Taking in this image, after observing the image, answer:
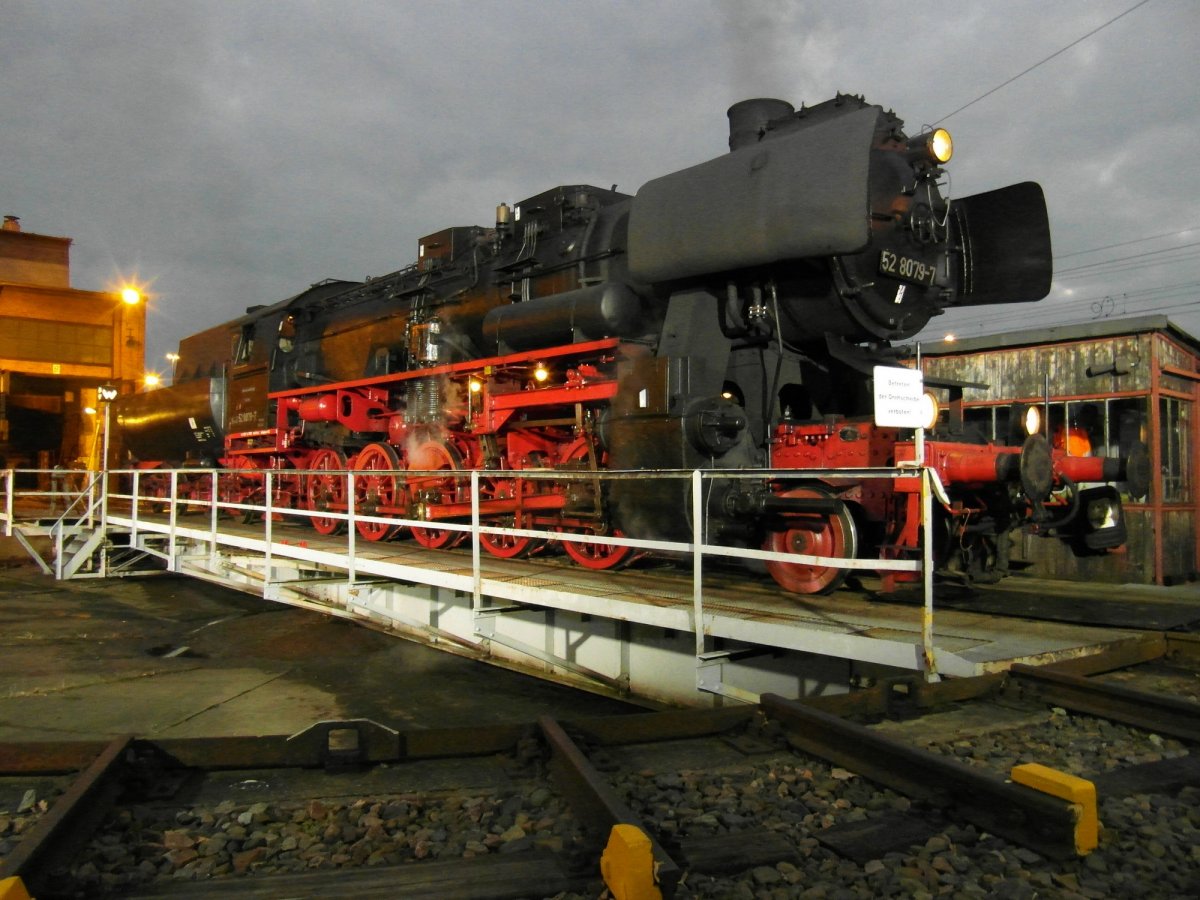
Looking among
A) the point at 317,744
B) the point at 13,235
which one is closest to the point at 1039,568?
the point at 317,744

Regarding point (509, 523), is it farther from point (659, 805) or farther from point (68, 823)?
point (68, 823)

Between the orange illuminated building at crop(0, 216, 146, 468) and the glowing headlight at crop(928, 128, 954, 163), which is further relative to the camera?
the orange illuminated building at crop(0, 216, 146, 468)

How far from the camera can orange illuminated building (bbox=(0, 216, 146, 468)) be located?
70.3 ft

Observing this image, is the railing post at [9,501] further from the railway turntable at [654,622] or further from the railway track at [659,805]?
the railway track at [659,805]

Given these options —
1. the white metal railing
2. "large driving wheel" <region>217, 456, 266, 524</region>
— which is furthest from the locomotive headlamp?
"large driving wheel" <region>217, 456, 266, 524</region>

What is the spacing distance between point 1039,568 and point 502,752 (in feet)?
30.1

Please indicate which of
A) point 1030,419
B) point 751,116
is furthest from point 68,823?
point 751,116

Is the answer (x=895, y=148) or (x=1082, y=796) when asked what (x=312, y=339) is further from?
(x=1082, y=796)

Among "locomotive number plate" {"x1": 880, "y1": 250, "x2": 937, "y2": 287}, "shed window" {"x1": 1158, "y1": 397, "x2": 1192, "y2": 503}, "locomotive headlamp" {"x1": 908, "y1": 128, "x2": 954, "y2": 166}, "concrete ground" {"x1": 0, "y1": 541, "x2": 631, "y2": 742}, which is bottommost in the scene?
"concrete ground" {"x1": 0, "y1": 541, "x2": 631, "y2": 742}

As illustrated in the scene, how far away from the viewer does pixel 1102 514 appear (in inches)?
241

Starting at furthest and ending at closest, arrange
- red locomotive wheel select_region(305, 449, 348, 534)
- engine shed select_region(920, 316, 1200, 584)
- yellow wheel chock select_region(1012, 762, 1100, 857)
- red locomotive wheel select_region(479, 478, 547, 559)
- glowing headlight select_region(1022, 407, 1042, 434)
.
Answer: red locomotive wheel select_region(305, 449, 348, 534) < engine shed select_region(920, 316, 1200, 584) < red locomotive wheel select_region(479, 478, 547, 559) < glowing headlight select_region(1022, 407, 1042, 434) < yellow wheel chock select_region(1012, 762, 1100, 857)

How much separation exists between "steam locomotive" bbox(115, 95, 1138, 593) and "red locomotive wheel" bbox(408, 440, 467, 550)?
0.03 meters

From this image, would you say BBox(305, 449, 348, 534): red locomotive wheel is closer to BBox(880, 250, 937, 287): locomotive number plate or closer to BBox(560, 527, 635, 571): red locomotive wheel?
BBox(560, 527, 635, 571): red locomotive wheel

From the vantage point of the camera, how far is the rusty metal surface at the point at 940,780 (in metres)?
2.45
